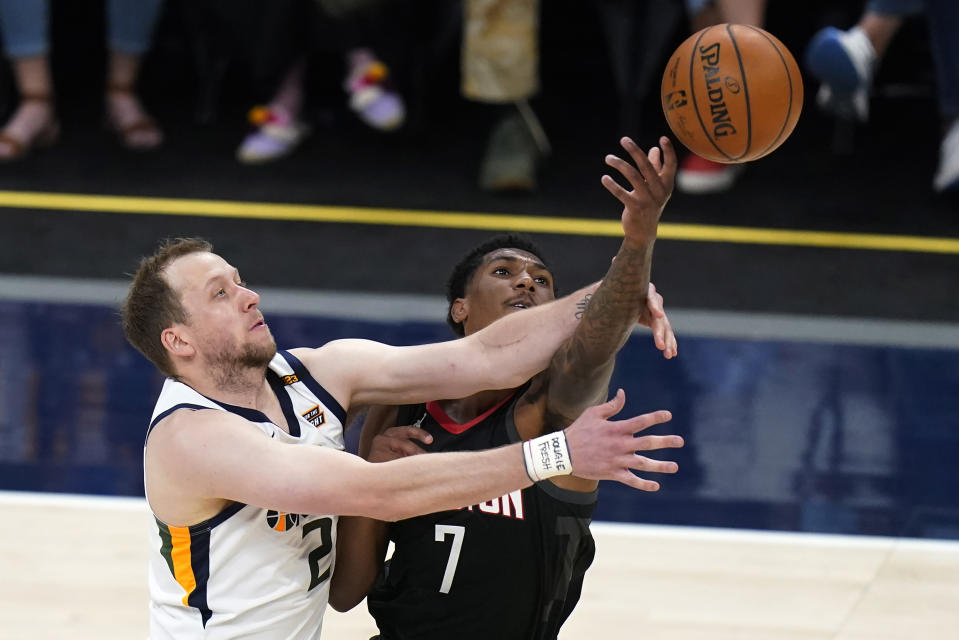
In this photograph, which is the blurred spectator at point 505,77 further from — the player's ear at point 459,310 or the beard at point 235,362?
the beard at point 235,362

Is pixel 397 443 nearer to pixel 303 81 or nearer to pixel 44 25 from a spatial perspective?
pixel 303 81

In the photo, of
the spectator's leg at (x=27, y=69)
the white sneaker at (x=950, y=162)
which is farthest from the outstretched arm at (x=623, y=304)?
the spectator's leg at (x=27, y=69)

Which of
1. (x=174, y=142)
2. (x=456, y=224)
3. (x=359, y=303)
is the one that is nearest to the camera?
(x=359, y=303)

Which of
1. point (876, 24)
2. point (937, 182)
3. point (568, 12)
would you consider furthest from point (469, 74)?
point (937, 182)

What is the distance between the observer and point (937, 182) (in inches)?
240

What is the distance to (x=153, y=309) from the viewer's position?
271 cm

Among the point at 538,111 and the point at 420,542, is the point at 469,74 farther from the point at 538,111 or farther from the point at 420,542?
the point at 420,542

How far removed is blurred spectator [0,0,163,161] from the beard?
4.15m

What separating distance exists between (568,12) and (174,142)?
206 cm

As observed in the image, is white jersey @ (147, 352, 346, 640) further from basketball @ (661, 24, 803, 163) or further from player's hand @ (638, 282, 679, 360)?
basketball @ (661, 24, 803, 163)

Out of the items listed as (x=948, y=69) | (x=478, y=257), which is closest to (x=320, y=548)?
(x=478, y=257)

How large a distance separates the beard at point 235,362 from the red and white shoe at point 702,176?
3758mm

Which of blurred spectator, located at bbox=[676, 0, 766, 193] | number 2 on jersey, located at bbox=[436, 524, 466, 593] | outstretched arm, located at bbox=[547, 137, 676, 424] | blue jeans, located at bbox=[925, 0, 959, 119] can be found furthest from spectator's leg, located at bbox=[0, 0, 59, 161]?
Result: outstretched arm, located at bbox=[547, 137, 676, 424]

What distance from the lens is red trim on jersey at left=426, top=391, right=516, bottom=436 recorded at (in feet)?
9.45
